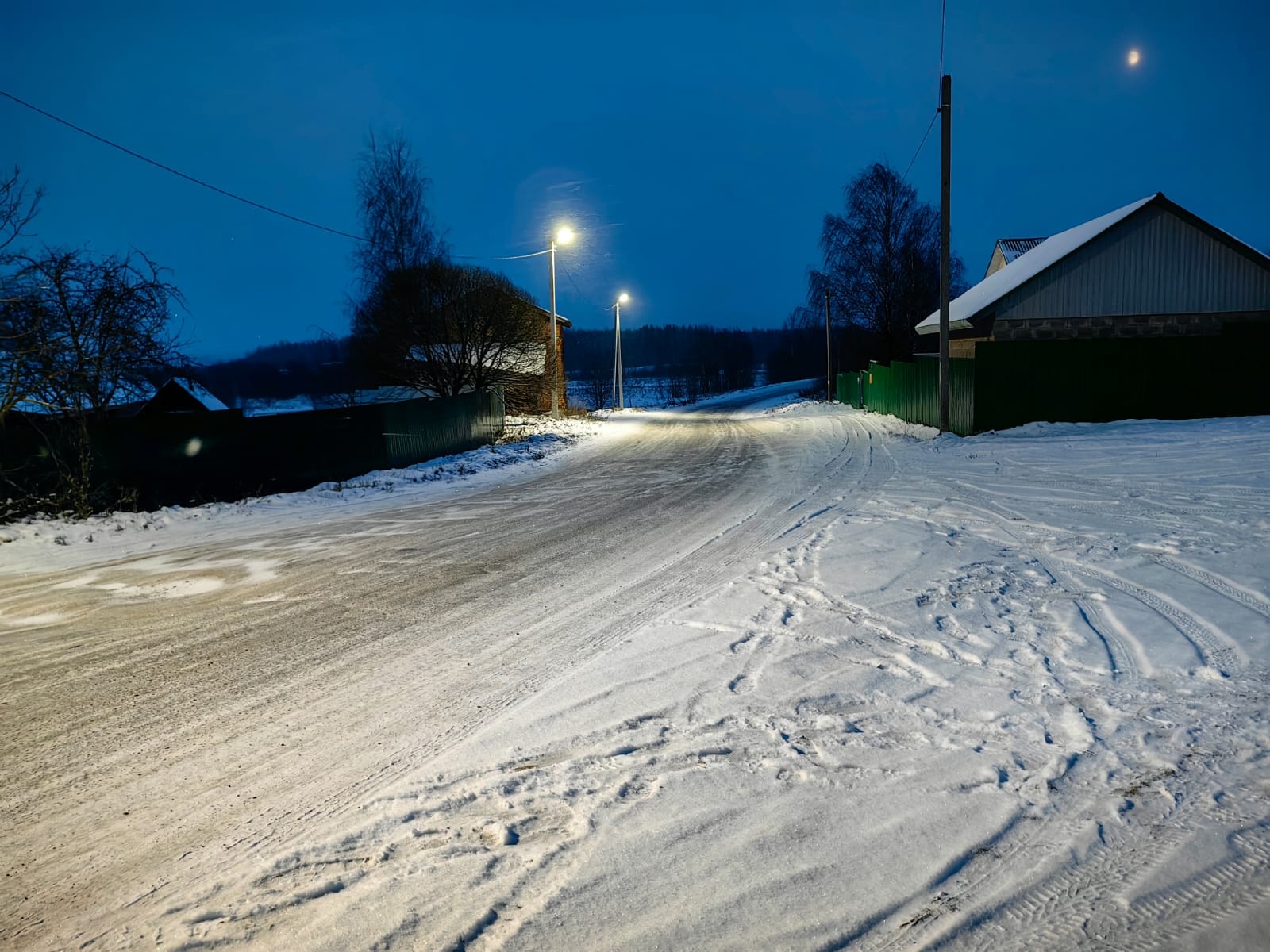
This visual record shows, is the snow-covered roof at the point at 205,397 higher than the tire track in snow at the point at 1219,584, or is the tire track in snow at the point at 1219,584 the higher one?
the snow-covered roof at the point at 205,397

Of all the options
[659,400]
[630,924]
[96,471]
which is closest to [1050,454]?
[630,924]

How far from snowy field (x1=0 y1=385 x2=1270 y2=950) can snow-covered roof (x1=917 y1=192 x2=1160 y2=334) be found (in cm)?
1622

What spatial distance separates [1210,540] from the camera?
725 cm

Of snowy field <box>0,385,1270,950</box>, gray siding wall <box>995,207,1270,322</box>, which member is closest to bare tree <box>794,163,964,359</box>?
gray siding wall <box>995,207,1270,322</box>

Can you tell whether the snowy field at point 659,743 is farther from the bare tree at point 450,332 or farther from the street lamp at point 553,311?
the street lamp at point 553,311

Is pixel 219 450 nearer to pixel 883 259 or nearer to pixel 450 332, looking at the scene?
pixel 450 332

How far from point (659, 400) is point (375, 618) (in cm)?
6783

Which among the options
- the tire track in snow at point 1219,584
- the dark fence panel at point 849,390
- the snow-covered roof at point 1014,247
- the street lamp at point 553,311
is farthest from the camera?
the snow-covered roof at point 1014,247

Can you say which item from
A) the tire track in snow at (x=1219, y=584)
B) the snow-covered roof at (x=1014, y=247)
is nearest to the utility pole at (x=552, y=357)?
the tire track in snow at (x=1219, y=584)

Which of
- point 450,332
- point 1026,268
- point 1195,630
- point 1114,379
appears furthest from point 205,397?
point 1195,630

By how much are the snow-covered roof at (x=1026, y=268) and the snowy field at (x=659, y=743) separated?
53.2ft

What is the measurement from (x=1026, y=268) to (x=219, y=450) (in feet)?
76.8

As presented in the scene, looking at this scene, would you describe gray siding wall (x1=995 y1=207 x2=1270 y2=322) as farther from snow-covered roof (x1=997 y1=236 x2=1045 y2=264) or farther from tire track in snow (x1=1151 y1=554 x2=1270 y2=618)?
tire track in snow (x1=1151 y1=554 x2=1270 y2=618)

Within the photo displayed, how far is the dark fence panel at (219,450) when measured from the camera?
11.3 m
